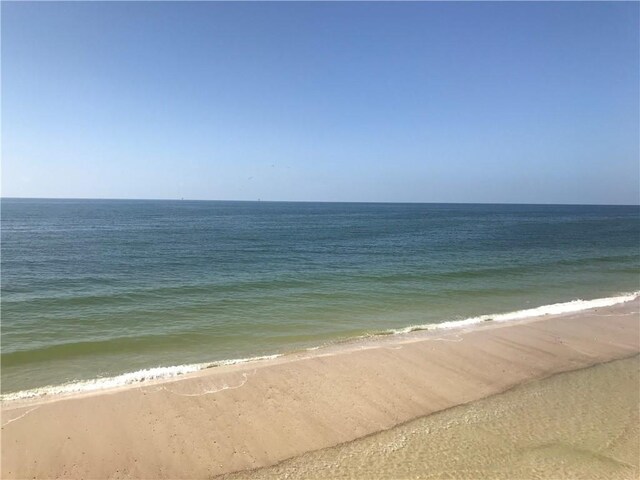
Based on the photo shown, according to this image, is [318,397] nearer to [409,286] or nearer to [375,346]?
A: [375,346]

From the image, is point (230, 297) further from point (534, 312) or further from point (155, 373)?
point (534, 312)

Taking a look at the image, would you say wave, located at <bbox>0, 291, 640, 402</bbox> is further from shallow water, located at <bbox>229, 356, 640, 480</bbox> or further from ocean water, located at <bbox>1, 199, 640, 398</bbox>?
shallow water, located at <bbox>229, 356, 640, 480</bbox>

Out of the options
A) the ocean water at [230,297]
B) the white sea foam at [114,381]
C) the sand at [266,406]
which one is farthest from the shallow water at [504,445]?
the ocean water at [230,297]

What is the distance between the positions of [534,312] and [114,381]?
730 inches

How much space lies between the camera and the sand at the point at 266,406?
792cm

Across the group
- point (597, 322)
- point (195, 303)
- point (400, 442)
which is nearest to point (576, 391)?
point (400, 442)

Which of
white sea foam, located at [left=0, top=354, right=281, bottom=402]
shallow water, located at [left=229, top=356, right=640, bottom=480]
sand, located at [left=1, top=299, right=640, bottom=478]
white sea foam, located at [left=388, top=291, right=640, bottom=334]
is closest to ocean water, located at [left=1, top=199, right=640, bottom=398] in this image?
white sea foam, located at [left=0, top=354, right=281, bottom=402]

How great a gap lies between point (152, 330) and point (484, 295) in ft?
60.7

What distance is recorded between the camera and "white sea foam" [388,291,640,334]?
16641mm

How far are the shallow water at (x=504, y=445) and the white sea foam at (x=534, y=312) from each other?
6.30m

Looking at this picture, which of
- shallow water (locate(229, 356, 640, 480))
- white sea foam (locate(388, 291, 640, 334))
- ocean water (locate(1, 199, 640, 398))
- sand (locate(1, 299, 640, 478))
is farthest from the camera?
white sea foam (locate(388, 291, 640, 334))

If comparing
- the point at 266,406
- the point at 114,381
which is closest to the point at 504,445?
the point at 266,406

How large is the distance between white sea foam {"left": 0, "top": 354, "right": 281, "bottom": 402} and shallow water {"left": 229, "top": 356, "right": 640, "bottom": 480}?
5.61m

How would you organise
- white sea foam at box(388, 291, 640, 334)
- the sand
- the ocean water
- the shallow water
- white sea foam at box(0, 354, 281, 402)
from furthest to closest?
1. white sea foam at box(388, 291, 640, 334)
2. the ocean water
3. white sea foam at box(0, 354, 281, 402)
4. the sand
5. the shallow water
